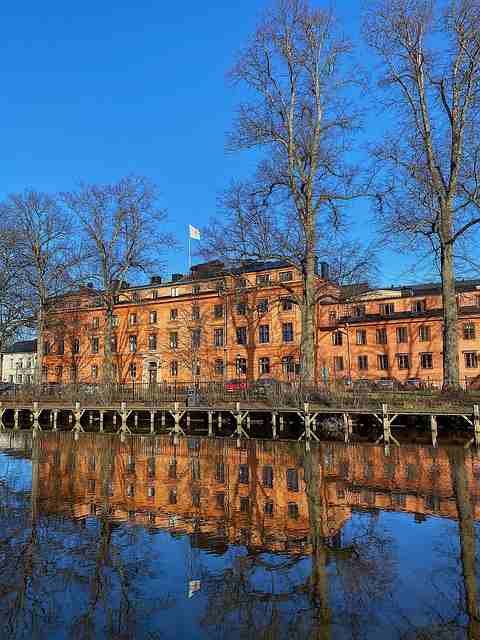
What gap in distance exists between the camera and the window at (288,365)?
48.2 meters

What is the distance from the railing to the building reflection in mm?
4914

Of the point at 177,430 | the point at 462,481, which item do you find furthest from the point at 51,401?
the point at 462,481

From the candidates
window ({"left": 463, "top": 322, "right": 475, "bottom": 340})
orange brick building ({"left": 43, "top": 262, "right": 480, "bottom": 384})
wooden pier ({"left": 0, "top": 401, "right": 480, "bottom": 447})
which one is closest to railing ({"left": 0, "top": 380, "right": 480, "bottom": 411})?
wooden pier ({"left": 0, "top": 401, "right": 480, "bottom": 447})

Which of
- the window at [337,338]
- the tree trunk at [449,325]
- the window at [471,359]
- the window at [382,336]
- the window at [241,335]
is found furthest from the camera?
the window at [241,335]

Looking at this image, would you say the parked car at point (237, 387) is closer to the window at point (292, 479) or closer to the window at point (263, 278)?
the window at point (263, 278)

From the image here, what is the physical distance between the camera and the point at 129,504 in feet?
38.0

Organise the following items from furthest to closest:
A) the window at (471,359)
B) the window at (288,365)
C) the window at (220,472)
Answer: the window at (288,365), the window at (471,359), the window at (220,472)

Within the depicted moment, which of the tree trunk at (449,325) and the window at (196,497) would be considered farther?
the tree trunk at (449,325)

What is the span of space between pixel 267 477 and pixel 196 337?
3910 centimetres

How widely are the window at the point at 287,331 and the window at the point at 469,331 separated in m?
15.2

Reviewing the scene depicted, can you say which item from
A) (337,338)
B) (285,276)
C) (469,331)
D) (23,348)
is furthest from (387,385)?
(23,348)

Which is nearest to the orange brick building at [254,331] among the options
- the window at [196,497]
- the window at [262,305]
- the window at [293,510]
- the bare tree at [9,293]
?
the window at [262,305]

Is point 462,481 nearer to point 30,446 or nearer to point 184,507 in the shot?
point 184,507

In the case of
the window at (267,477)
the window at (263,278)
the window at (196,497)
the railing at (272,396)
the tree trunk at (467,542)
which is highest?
the window at (263,278)
